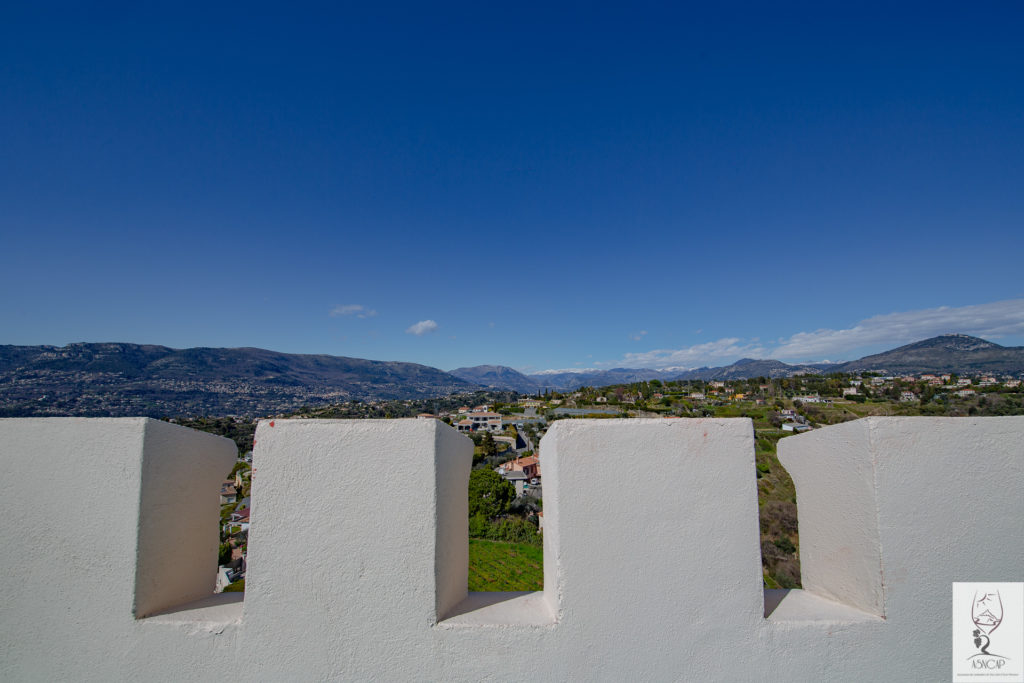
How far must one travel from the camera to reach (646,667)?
181 centimetres

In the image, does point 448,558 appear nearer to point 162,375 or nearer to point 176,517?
point 176,517

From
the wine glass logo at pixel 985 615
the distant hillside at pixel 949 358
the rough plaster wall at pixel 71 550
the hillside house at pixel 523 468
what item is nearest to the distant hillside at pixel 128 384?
the hillside house at pixel 523 468

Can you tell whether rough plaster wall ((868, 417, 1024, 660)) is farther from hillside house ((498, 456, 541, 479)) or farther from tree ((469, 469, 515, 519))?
Result: hillside house ((498, 456, 541, 479))

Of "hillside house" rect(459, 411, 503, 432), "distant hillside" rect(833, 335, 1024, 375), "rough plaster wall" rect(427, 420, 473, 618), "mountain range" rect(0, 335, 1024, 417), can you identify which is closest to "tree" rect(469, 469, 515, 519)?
"hillside house" rect(459, 411, 503, 432)

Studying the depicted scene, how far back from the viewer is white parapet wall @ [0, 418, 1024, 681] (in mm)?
1802

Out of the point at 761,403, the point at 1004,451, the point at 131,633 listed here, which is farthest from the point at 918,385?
the point at 131,633

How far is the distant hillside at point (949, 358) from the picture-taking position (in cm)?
5838

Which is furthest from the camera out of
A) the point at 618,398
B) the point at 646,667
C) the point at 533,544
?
the point at 618,398

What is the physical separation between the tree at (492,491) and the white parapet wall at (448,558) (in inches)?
1070

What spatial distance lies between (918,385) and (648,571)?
6055cm

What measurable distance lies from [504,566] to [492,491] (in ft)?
27.1

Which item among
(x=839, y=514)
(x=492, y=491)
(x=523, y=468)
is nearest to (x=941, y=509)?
(x=839, y=514)

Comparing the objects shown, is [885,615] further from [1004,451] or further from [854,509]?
[1004,451]

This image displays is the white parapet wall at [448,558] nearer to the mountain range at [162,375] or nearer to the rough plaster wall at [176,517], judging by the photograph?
the rough plaster wall at [176,517]
